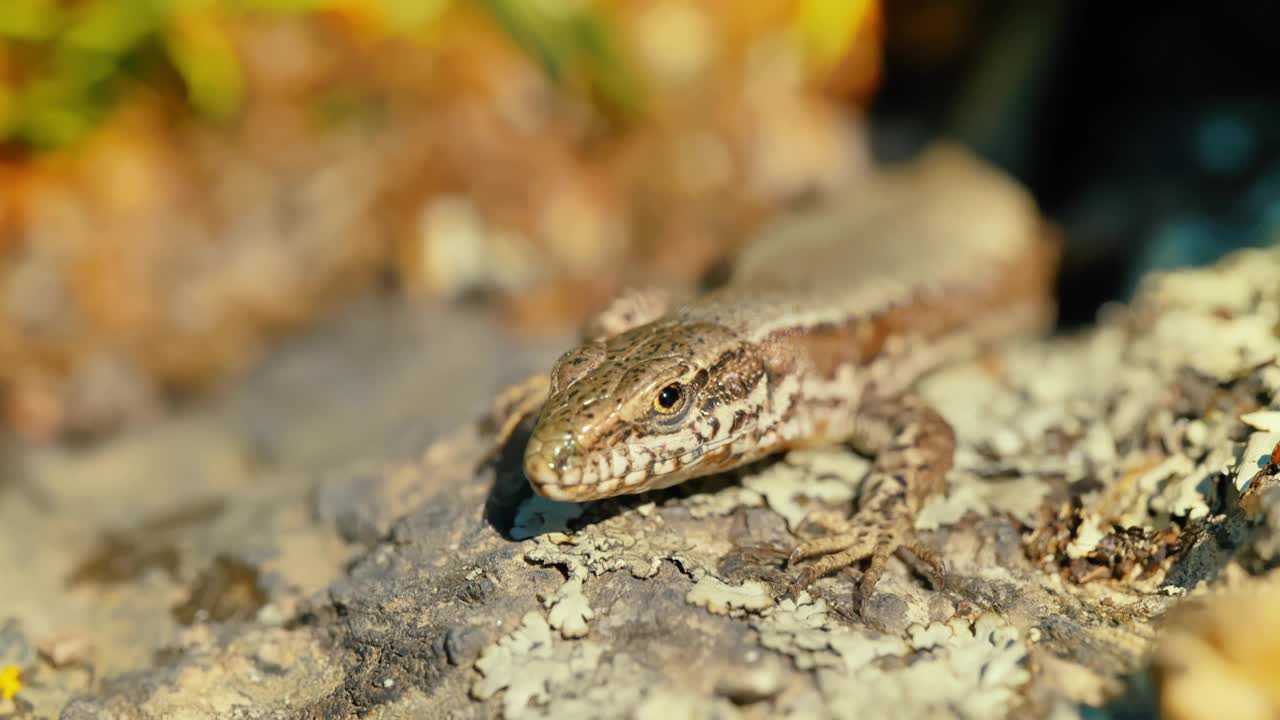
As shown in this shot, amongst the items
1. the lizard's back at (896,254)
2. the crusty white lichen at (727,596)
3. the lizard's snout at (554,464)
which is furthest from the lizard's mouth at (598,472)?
the lizard's back at (896,254)

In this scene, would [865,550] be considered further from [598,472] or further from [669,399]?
[598,472]

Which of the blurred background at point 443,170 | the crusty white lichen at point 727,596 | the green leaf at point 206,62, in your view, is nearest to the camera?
the crusty white lichen at point 727,596

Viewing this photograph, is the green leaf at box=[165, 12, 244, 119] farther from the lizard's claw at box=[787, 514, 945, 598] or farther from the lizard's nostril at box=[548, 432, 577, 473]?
the lizard's claw at box=[787, 514, 945, 598]

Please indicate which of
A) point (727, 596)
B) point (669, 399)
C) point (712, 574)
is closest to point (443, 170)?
point (669, 399)

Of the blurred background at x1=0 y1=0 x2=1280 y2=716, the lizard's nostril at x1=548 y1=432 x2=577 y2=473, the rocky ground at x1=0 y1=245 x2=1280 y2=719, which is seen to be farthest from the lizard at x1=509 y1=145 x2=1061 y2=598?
the blurred background at x1=0 y1=0 x2=1280 y2=716

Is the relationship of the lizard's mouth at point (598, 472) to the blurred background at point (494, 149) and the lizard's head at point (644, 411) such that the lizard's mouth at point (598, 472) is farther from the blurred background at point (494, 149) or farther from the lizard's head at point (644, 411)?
the blurred background at point (494, 149)

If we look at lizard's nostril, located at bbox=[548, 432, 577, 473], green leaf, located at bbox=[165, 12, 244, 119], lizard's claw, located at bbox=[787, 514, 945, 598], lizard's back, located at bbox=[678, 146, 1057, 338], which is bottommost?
lizard's claw, located at bbox=[787, 514, 945, 598]

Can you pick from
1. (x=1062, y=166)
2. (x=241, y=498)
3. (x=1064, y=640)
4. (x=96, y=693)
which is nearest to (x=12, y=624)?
(x=96, y=693)

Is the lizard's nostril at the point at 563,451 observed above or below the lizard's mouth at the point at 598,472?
above
